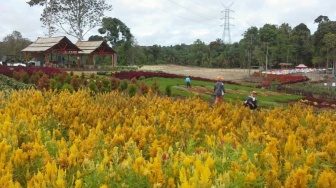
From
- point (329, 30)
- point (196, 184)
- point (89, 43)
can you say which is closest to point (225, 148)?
point (196, 184)

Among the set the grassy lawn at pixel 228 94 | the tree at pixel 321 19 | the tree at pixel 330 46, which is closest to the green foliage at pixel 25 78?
the grassy lawn at pixel 228 94

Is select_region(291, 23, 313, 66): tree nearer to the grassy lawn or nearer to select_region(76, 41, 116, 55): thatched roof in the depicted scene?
select_region(76, 41, 116, 55): thatched roof

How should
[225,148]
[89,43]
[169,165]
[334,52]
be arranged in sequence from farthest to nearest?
[334,52] < [89,43] < [225,148] < [169,165]

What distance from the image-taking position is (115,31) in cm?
5850

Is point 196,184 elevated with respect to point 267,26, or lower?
lower

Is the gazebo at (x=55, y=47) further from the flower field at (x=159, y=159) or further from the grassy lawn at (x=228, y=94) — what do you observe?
the flower field at (x=159, y=159)

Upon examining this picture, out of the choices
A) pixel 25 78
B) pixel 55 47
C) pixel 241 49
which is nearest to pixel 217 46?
pixel 241 49

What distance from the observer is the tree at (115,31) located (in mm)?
57375

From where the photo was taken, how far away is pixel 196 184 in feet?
7.09

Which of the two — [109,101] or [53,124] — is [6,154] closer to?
[53,124]

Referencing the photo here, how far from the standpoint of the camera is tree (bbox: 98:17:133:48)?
57375 millimetres

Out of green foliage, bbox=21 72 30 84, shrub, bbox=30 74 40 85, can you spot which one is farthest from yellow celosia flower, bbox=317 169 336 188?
green foliage, bbox=21 72 30 84

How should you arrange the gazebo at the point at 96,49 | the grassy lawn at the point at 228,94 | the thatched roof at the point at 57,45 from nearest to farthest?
the grassy lawn at the point at 228,94 → the thatched roof at the point at 57,45 → the gazebo at the point at 96,49

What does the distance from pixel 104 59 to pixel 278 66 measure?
33.0m
